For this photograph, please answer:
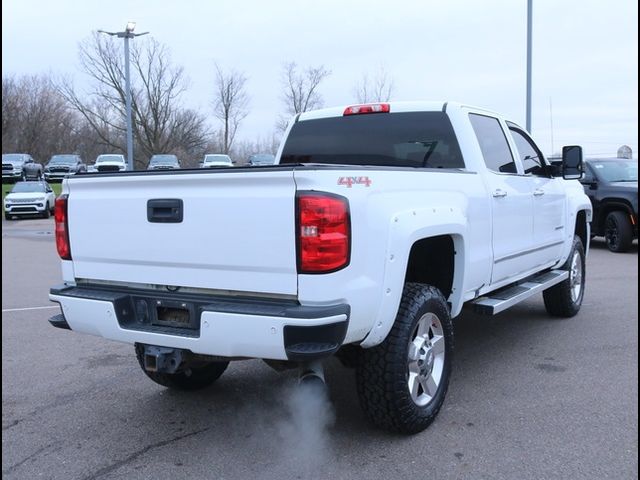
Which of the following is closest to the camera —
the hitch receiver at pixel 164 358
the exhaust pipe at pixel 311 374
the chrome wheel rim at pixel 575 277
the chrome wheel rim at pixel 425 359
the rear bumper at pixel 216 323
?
the rear bumper at pixel 216 323

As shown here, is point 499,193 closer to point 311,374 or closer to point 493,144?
point 493,144

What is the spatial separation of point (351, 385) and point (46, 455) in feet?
6.96

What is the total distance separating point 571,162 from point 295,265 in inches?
159

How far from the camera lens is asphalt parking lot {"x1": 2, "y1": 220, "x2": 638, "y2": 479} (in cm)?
335

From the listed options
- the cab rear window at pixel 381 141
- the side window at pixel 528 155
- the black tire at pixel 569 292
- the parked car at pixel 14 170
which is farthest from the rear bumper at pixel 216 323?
the parked car at pixel 14 170

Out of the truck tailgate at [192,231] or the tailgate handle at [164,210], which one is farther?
the tailgate handle at [164,210]

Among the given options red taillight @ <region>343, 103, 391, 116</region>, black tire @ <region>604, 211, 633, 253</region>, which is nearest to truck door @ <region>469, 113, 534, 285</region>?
red taillight @ <region>343, 103, 391, 116</region>

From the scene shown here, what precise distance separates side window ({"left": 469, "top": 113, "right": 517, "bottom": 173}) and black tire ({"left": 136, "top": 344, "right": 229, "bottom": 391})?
8.46ft

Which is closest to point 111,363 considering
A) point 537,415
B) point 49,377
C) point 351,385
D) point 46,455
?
point 49,377

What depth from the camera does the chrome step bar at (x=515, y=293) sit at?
14.8 feet

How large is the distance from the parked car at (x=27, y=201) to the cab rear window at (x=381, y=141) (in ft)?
70.6

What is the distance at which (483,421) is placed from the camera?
390 cm

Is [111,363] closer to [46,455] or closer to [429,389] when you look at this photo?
[46,455]

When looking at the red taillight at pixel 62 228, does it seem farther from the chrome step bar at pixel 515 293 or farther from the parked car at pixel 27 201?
the parked car at pixel 27 201
